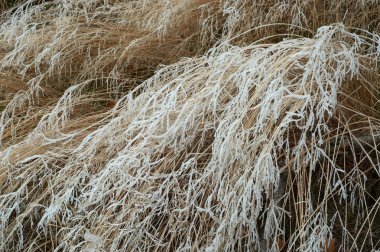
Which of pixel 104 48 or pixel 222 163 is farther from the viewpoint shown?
pixel 104 48

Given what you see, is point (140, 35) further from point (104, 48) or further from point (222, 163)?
point (222, 163)

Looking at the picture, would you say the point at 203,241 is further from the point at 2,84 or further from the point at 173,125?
the point at 2,84

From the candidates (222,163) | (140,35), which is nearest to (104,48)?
(140,35)

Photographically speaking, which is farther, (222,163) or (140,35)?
(140,35)

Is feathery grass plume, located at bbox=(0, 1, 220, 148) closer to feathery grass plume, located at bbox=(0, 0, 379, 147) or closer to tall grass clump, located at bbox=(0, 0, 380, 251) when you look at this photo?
feathery grass plume, located at bbox=(0, 0, 379, 147)

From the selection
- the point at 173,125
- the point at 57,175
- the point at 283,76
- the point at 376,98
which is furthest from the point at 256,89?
the point at 57,175

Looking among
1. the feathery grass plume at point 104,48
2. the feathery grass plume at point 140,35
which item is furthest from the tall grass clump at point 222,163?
the feathery grass plume at point 104,48

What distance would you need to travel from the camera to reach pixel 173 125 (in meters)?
1.68

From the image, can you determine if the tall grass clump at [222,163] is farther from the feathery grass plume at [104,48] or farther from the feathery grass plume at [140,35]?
the feathery grass plume at [104,48]

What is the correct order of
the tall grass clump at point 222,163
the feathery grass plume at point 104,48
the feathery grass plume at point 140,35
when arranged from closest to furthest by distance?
the tall grass clump at point 222,163 < the feathery grass plume at point 140,35 < the feathery grass plume at point 104,48

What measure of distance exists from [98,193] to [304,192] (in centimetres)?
55

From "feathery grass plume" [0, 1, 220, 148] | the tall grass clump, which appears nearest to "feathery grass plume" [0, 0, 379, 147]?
"feathery grass plume" [0, 1, 220, 148]

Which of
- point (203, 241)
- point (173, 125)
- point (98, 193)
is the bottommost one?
point (203, 241)

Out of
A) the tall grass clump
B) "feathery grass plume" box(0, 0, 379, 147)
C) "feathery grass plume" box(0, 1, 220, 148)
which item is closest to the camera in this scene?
the tall grass clump
